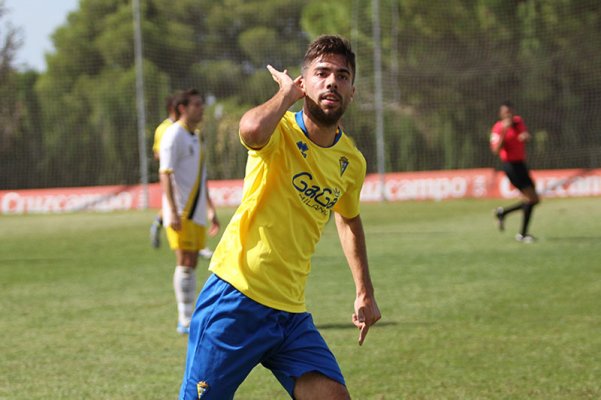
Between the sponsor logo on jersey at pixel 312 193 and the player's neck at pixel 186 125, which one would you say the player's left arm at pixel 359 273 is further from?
the player's neck at pixel 186 125

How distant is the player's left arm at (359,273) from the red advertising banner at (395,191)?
25.1 metres

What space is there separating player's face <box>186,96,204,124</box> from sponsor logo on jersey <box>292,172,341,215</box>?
4.94 m

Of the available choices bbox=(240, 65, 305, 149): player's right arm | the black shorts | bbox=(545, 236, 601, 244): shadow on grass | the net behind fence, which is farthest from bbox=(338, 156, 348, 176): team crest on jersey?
the net behind fence

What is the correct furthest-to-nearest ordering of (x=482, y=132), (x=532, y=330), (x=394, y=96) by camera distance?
(x=482, y=132), (x=394, y=96), (x=532, y=330)

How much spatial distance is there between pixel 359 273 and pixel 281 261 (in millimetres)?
601

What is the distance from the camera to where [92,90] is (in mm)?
41875

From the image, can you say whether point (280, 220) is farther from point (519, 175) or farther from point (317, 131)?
point (519, 175)

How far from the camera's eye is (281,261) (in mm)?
4094

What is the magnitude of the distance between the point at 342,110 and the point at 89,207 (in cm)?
2949

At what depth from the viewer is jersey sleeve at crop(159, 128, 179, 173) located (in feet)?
29.6

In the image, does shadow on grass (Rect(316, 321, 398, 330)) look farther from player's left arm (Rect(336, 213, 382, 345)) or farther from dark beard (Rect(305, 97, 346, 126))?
dark beard (Rect(305, 97, 346, 126))

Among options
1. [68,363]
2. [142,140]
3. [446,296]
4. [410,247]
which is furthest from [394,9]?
[68,363]

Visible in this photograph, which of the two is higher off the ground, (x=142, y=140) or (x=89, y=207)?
(x=142, y=140)

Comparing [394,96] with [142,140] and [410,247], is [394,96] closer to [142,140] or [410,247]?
[142,140]
